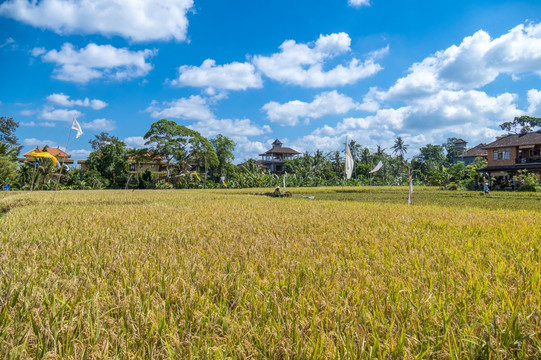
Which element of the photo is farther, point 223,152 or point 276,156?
point 276,156

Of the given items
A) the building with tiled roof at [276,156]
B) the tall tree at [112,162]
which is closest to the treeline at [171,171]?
the tall tree at [112,162]

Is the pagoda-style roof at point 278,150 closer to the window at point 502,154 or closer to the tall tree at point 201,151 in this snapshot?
the tall tree at point 201,151

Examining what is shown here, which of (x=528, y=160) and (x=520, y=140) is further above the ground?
(x=520, y=140)

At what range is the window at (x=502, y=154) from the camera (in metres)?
28.2

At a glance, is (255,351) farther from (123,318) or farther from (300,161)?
(300,161)

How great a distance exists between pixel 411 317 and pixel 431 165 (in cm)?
5175

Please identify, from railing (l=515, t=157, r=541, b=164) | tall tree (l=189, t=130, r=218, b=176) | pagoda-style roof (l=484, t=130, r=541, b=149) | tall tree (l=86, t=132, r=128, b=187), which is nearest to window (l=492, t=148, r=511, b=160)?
pagoda-style roof (l=484, t=130, r=541, b=149)

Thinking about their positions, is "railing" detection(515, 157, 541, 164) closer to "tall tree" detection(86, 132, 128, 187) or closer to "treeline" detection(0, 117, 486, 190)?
"treeline" detection(0, 117, 486, 190)

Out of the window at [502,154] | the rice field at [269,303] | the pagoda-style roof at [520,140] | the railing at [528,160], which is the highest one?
the pagoda-style roof at [520,140]

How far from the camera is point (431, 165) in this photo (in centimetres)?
4775

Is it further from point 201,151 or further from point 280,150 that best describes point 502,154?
point 280,150

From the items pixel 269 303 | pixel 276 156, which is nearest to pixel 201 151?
pixel 276 156

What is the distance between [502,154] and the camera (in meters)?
28.6

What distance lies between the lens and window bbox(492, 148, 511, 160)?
2820cm
